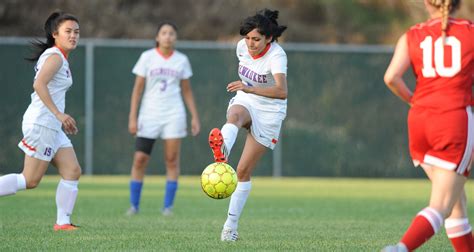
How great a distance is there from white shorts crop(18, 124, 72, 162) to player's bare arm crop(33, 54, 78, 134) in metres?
0.31

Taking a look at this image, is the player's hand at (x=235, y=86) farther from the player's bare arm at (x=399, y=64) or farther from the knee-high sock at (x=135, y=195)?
the knee-high sock at (x=135, y=195)

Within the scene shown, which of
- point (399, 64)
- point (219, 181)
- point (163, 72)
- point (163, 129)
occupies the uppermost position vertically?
point (399, 64)

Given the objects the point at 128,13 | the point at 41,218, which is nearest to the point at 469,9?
the point at 128,13

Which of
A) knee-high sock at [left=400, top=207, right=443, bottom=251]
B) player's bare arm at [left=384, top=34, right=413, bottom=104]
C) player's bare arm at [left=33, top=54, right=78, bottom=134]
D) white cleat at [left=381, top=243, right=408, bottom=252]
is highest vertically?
player's bare arm at [left=384, top=34, right=413, bottom=104]

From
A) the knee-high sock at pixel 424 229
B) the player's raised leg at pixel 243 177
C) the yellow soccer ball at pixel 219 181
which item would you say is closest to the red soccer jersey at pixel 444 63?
the knee-high sock at pixel 424 229

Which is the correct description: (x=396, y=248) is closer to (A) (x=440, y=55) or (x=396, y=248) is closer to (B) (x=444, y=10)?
(A) (x=440, y=55)

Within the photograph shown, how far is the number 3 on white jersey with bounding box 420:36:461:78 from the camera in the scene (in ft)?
19.5

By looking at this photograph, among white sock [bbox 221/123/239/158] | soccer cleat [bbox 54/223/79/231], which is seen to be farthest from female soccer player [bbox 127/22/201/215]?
white sock [bbox 221/123/239/158]

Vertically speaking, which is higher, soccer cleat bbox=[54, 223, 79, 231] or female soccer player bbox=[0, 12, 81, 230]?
female soccer player bbox=[0, 12, 81, 230]

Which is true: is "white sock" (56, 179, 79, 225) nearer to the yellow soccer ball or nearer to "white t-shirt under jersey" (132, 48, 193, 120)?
the yellow soccer ball

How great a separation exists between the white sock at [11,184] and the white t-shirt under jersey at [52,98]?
52 cm

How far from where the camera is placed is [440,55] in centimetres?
592

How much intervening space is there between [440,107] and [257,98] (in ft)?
9.16

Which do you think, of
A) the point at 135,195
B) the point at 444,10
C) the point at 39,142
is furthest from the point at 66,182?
the point at 444,10
